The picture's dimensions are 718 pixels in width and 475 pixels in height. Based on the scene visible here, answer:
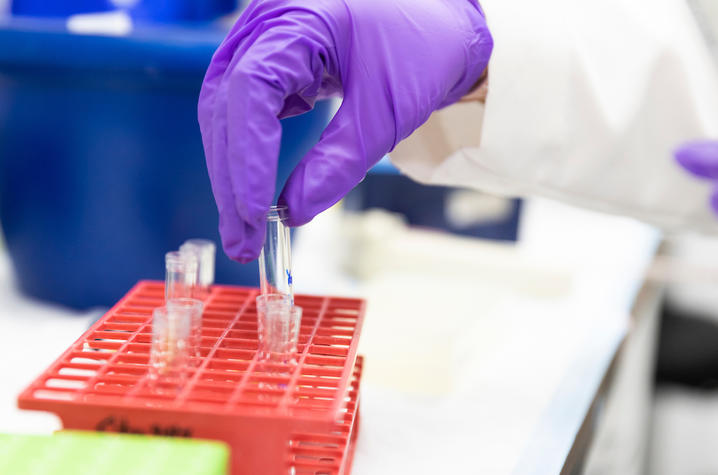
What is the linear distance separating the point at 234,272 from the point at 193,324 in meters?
0.38

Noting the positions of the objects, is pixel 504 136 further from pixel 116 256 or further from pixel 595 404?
pixel 116 256

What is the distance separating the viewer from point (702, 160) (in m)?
0.68

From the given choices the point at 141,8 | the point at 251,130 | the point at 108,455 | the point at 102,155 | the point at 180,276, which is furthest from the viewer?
the point at 141,8

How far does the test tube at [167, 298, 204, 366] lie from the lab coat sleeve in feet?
1.14

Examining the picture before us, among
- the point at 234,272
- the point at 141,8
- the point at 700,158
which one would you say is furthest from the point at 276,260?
the point at 141,8

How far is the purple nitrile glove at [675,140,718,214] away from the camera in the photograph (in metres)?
0.68

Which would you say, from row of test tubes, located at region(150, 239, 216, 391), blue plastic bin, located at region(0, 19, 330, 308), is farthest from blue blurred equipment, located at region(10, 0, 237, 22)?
row of test tubes, located at region(150, 239, 216, 391)

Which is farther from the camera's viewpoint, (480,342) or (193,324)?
(480,342)

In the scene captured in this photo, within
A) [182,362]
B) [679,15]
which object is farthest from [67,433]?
[679,15]

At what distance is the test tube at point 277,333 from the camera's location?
1.84 ft

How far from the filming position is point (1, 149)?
0.91 m

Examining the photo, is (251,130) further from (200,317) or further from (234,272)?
(234,272)

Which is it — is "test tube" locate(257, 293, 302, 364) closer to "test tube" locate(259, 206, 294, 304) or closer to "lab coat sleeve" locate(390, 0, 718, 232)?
"test tube" locate(259, 206, 294, 304)

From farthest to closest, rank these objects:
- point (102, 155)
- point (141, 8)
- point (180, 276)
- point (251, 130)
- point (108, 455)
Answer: point (141, 8)
point (102, 155)
point (180, 276)
point (251, 130)
point (108, 455)
